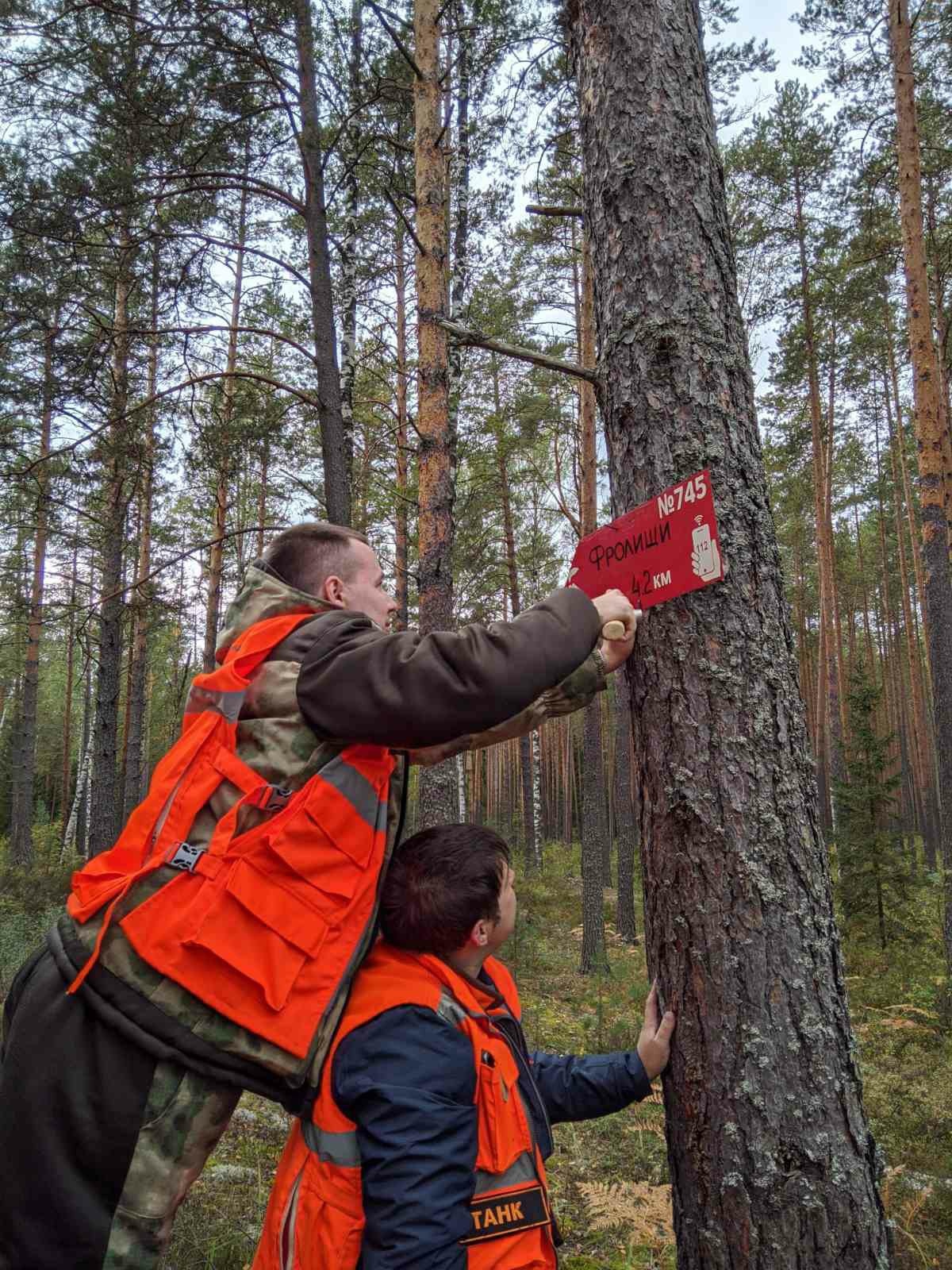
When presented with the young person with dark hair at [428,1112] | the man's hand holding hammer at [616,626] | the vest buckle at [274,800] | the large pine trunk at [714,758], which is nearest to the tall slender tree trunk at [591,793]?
the large pine trunk at [714,758]

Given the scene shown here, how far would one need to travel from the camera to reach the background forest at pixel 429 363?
5.99m

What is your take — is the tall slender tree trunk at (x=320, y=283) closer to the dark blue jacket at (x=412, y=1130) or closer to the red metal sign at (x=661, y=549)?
the red metal sign at (x=661, y=549)

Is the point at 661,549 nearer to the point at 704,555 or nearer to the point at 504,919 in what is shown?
the point at 704,555

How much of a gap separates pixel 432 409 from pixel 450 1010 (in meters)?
5.74

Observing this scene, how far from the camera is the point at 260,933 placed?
1.38 meters

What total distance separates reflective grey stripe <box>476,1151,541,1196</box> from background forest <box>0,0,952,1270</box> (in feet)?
6.96

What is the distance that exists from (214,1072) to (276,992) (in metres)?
0.19

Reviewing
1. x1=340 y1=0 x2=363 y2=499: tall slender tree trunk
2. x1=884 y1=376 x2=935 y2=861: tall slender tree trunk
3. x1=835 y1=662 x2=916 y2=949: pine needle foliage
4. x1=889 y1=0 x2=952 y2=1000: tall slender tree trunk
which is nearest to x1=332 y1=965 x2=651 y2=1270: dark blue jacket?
x1=340 y1=0 x2=363 y2=499: tall slender tree trunk

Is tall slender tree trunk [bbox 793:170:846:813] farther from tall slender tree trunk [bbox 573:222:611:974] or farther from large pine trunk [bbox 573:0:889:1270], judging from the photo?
large pine trunk [bbox 573:0:889:1270]

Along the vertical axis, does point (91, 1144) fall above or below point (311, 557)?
below

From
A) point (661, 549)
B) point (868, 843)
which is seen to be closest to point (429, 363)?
point (661, 549)

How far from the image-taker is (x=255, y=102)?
284 inches

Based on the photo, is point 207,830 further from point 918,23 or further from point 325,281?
point 918,23

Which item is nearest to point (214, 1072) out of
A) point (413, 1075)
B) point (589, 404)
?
point (413, 1075)
